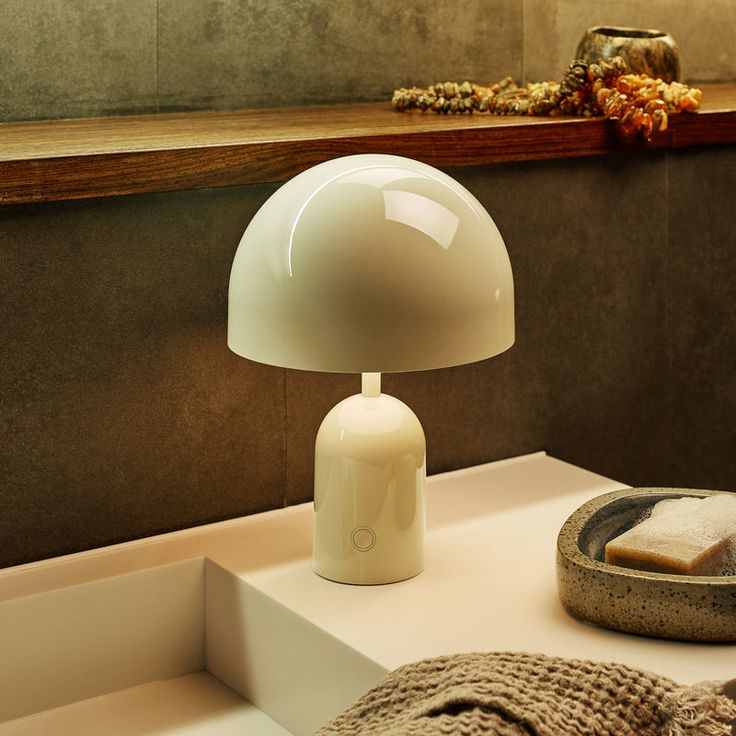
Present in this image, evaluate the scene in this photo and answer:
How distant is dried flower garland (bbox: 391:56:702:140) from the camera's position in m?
1.53

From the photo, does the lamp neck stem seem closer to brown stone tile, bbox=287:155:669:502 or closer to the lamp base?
the lamp base

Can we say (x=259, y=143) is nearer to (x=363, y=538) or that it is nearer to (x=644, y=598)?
(x=363, y=538)

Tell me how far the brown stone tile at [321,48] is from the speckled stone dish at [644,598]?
85 centimetres

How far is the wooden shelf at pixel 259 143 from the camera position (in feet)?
3.80

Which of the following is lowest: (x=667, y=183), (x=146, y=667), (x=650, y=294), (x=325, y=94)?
(x=146, y=667)

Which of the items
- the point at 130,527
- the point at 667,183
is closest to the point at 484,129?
the point at 667,183

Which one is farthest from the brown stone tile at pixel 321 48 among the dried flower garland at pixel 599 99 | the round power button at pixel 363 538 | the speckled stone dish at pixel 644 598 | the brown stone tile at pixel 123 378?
the speckled stone dish at pixel 644 598

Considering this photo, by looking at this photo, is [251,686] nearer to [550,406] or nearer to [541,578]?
[541,578]

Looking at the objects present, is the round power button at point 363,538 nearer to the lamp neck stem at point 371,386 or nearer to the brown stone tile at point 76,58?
the lamp neck stem at point 371,386

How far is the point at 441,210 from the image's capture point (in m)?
1.08

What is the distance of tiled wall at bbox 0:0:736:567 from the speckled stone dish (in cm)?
43

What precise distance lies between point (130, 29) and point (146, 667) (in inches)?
32.4

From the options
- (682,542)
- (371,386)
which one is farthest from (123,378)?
(682,542)

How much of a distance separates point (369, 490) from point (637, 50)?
2.72ft
